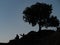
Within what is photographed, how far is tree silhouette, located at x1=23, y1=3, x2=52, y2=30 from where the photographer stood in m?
63.2

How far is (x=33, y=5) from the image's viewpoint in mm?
66000

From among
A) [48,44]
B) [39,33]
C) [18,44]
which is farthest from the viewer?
[39,33]

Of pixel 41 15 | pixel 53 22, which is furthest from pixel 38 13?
pixel 53 22

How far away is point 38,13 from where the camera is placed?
6347 centimetres

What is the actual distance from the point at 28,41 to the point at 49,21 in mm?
18857

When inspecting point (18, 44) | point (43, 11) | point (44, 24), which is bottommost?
point (18, 44)

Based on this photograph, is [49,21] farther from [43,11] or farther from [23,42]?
[23,42]

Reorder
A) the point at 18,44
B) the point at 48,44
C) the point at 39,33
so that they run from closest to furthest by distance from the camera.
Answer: the point at 48,44 < the point at 18,44 < the point at 39,33

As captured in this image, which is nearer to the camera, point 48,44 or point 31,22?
point 48,44

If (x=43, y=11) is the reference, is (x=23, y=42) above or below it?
below

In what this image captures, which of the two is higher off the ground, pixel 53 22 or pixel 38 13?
pixel 38 13

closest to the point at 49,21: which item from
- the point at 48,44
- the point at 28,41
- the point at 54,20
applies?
the point at 54,20

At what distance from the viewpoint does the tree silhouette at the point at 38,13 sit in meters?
63.2

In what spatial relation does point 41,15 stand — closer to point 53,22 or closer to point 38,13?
point 38,13
